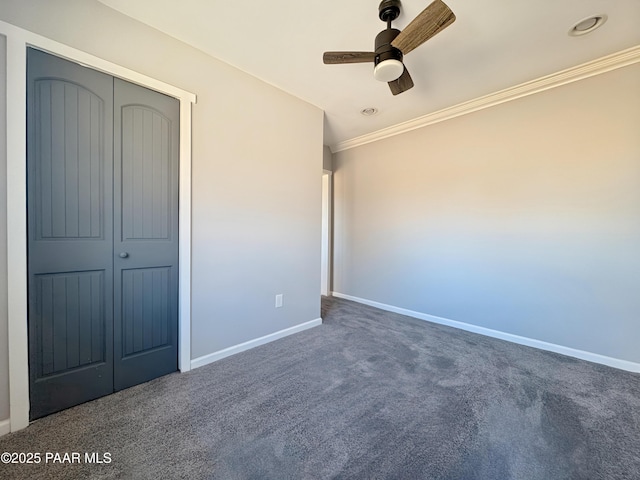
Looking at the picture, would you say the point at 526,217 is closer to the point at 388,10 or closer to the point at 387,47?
the point at 387,47

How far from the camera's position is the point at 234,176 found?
228 centimetres

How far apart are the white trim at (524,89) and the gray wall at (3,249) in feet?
11.5

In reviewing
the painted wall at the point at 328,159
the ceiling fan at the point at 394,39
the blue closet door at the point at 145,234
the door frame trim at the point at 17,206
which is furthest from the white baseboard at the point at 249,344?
the painted wall at the point at 328,159

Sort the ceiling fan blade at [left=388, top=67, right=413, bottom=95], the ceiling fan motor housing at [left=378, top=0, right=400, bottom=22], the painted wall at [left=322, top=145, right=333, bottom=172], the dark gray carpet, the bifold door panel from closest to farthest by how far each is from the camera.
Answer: the dark gray carpet
the bifold door panel
the ceiling fan motor housing at [left=378, top=0, right=400, bottom=22]
the ceiling fan blade at [left=388, top=67, right=413, bottom=95]
the painted wall at [left=322, top=145, right=333, bottom=172]

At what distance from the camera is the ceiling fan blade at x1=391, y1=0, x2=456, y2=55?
4.40 feet

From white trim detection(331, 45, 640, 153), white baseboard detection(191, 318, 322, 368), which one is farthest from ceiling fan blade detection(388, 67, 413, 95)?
Result: white baseboard detection(191, 318, 322, 368)

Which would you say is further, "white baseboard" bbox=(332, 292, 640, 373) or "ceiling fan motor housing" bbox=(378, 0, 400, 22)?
"white baseboard" bbox=(332, 292, 640, 373)

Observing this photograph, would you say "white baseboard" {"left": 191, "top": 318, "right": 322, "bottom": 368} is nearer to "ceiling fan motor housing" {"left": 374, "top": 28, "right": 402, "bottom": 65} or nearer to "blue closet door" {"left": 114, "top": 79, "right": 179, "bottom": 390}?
"blue closet door" {"left": 114, "top": 79, "right": 179, "bottom": 390}

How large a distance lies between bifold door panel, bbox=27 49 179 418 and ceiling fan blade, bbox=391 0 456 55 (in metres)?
1.66

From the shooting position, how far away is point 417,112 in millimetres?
3123

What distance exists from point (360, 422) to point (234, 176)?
206 centimetres

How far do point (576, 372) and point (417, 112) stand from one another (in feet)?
9.70

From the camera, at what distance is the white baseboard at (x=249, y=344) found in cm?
213

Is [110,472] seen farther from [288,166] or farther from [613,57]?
[613,57]
